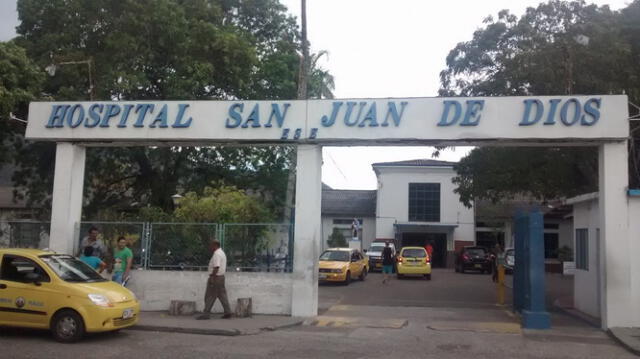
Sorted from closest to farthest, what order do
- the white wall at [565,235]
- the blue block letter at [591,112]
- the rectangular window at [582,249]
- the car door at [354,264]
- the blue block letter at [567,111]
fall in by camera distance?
the blue block letter at [591,112] → the blue block letter at [567,111] → the rectangular window at [582,249] → the car door at [354,264] → the white wall at [565,235]

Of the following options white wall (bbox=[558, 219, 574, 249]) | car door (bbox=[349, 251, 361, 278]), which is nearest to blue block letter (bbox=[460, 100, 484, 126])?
car door (bbox=[349, 251, 361, 278])

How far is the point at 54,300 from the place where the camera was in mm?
10539

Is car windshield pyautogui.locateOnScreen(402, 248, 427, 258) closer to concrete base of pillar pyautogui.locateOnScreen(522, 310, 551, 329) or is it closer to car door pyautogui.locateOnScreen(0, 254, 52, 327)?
concrete base of pillar pyautogui.locateOnScreen(522, 310, 551, 329)

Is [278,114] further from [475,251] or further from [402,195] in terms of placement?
[402,195]

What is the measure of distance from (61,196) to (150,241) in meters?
2.47

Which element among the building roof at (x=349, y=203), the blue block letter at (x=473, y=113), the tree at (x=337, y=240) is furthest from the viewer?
the building roof at (x=349, y=203)

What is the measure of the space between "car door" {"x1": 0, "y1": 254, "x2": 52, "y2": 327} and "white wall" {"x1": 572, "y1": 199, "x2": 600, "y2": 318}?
11736 mm

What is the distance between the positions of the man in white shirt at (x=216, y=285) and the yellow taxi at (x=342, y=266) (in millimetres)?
10760

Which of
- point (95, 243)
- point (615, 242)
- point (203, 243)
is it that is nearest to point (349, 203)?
point (203, 243)

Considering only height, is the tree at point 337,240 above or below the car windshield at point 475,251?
above

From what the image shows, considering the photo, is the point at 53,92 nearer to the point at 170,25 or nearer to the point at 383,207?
the point at 170,25

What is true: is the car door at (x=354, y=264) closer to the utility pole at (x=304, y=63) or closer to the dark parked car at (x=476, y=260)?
the utility pole at (x=304, y=63)

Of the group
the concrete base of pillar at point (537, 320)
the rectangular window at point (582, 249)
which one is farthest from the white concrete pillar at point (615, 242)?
the rectangular window at point (582, 249)

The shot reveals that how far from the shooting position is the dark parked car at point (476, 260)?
33406mm
